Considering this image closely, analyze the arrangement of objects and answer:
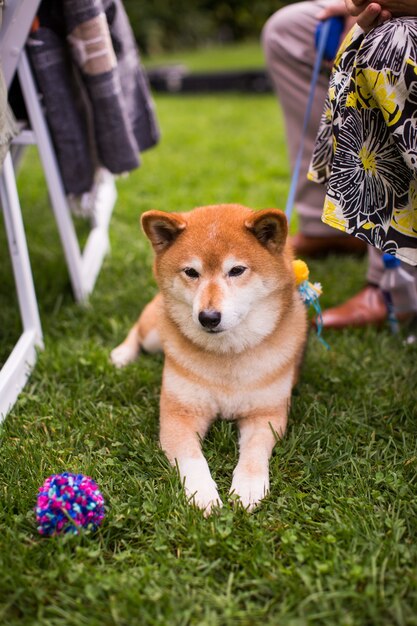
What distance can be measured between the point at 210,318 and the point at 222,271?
6.7 inches

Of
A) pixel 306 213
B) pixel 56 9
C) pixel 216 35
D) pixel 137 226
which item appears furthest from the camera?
pixel 216 35

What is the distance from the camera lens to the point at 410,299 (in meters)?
2.63

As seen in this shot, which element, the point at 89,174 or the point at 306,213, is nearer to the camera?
the point at 89,174

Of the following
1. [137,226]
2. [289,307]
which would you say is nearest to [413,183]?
[289,307]

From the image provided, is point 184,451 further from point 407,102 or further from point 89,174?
point 89,174

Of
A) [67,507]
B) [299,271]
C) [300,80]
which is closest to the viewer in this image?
[67,507]

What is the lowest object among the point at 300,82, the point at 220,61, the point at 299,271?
the point at 220,61

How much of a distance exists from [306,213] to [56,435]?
1800mm

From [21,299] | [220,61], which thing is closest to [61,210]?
[21,299]

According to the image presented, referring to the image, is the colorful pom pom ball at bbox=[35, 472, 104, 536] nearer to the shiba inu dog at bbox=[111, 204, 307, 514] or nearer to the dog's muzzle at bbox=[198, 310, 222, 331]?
the shiba inu dog at bbox=[111, 204, 307, 514]

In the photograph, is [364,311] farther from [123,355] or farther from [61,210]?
[61,210]

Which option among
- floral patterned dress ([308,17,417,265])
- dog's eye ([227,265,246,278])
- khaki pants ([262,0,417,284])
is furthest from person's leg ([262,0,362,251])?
dog's eye ([227,265,246,278])

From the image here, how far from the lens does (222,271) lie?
1944mm

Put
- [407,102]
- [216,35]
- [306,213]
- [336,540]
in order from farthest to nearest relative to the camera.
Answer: [216,35], [306,213], [407,102], [336,540]
